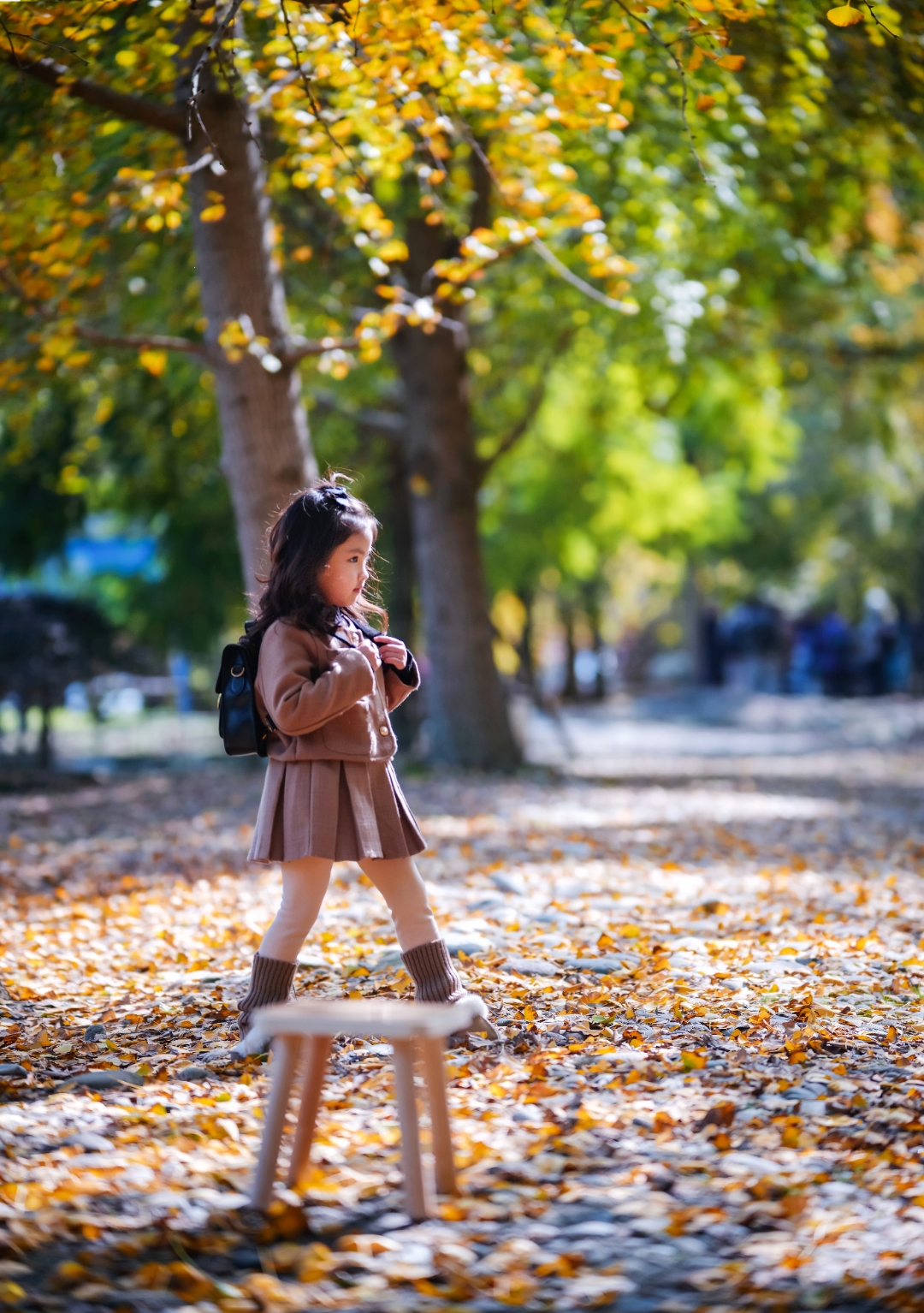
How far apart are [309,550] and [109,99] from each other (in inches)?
150

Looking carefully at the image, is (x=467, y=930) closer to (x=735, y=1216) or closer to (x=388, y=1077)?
(x=388, y=1077)

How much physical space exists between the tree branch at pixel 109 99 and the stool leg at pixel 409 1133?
485 centimetres

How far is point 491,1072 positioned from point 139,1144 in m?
1.07

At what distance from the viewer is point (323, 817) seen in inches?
158

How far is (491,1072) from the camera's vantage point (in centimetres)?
411

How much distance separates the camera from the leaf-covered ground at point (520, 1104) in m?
2.91

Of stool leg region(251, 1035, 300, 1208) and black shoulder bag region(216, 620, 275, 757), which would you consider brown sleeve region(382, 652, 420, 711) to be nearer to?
black shoulder bag region(216, 620, 275, 757)

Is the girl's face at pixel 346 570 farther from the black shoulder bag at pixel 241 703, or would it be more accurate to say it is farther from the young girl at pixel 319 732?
the black shoulder bag at pixel 241 703

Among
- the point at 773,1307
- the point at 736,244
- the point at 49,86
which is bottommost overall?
the point at 773,1307

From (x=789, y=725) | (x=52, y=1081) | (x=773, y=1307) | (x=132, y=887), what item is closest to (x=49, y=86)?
(x=132, y=887)

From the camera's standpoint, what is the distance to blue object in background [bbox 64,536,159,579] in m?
16.4

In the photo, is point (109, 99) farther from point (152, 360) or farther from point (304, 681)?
point (304, 681)

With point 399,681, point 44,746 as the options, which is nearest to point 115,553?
point 44,746

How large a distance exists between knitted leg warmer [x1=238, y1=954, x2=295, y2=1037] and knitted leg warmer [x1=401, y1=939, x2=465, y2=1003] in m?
0.38
